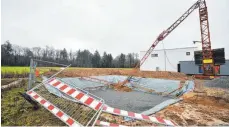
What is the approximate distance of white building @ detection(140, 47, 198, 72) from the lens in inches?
855

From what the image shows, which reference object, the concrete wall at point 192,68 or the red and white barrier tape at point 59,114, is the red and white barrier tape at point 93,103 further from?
the concrete wall at point 192,68

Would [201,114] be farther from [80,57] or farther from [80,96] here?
[80,57]

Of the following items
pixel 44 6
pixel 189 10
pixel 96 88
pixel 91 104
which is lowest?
pixel 96 88

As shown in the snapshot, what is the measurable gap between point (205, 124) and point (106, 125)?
274 centimetres

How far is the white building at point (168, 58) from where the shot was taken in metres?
21.7

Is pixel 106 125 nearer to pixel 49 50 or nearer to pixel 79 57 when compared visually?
pixel 79 57

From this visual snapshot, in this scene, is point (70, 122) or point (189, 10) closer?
point (70, 122)

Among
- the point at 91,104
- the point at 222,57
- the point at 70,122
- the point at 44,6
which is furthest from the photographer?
the point at 222,57

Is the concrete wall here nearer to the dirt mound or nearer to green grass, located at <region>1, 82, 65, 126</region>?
the dirt mound

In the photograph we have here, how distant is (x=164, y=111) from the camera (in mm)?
4934

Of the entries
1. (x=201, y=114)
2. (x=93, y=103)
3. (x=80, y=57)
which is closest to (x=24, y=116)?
(x=93, y=103)

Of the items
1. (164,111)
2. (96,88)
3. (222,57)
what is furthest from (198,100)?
(222,57)

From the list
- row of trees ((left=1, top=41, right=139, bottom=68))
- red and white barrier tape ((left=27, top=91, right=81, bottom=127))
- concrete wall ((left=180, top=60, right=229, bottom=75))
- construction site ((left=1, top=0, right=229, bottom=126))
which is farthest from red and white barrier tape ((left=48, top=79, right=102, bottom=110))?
row of trees ((left=1, top=41, right=139, bottom=68))

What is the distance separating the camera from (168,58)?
23.1 m
